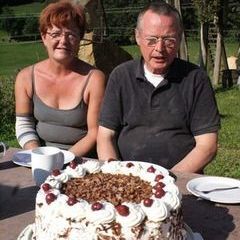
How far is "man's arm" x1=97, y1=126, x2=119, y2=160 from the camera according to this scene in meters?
3.21

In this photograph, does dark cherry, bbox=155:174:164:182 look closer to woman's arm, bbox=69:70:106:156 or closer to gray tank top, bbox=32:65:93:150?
woman's arm, bbox=69:70:106:156

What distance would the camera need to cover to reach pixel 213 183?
2.55 m

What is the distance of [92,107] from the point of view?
11.6 ft

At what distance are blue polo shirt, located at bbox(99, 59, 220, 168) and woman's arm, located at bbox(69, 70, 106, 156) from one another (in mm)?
251

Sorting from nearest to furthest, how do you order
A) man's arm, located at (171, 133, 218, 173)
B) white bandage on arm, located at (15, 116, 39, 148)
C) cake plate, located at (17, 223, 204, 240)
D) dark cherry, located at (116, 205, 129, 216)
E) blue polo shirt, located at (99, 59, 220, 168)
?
dark cherry, located at (116, 205, 129, 216)
cake plate, located at (17, 223, 204, 240)
man's arm, located at (171, 133, 218, 173)
blue polo shirt, located at (99, 59, 220, 168)
white bandage on arm, located at (15, 116, 39, 148)

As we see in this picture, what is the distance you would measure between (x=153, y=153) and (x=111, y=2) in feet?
85.5

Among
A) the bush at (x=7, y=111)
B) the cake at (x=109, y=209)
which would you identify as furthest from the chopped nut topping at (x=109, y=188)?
the bush at (x=7, y=111)

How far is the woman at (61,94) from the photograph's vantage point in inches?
137

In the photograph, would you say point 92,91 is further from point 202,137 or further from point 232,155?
point 232,155

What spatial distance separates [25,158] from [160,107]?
808 millimetres

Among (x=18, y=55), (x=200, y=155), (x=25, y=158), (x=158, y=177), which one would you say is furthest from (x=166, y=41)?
(x=18, y=55)

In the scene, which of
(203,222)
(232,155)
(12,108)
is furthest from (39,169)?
(12,108)

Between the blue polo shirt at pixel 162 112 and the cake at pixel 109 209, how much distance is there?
1.15m

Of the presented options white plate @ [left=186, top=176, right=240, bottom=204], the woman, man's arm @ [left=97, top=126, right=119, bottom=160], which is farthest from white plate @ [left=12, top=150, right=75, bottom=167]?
white plate @ [left=186, top=176, right=240, bottom=204]
